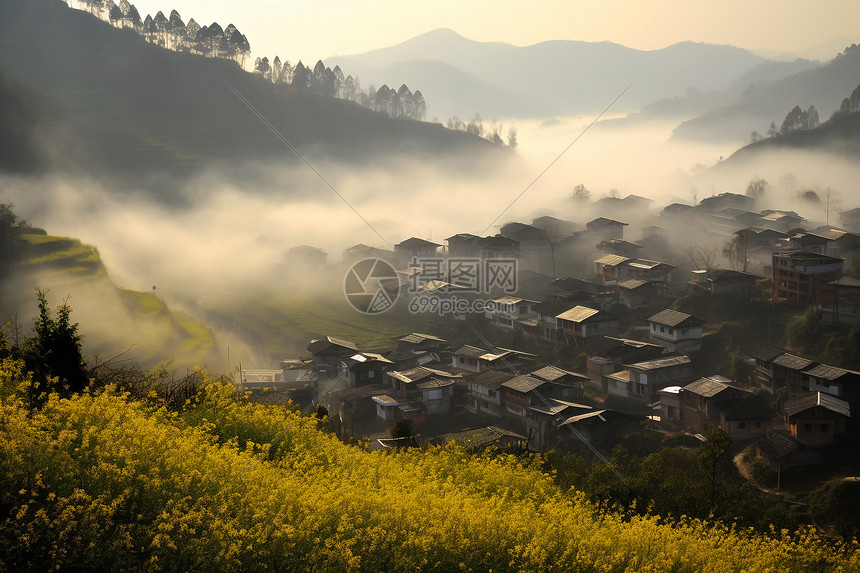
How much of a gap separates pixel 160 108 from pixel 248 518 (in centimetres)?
11009

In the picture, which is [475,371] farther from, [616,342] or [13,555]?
[13,555]

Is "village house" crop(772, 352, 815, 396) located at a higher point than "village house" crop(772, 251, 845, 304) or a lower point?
lower

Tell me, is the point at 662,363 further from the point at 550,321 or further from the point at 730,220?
the point at 730,220

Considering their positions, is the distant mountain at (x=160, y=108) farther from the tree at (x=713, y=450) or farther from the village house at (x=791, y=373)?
the tree at (x=713, y=450)

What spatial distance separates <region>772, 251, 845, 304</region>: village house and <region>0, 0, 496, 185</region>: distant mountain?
7909cm

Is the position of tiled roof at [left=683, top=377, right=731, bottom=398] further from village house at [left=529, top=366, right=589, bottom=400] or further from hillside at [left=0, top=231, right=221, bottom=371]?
hillside at [left=0, top=231, right=221, bottom=371]

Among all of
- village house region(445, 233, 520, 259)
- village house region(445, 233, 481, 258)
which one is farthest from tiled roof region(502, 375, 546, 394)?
village house region(445, 233, 481, 258)

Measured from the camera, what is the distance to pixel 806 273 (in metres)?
40.8

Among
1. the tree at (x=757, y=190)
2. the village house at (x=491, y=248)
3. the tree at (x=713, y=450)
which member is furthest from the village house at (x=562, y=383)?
the tree at (x=757, y=190)

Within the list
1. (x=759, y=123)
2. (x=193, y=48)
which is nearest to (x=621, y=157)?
(x=759, y=123)

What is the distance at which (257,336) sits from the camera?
48.2 meters

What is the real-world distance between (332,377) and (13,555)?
31.3m

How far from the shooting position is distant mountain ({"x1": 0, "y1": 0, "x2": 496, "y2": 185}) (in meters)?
97.9

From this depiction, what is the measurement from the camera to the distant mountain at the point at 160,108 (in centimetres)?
9794
